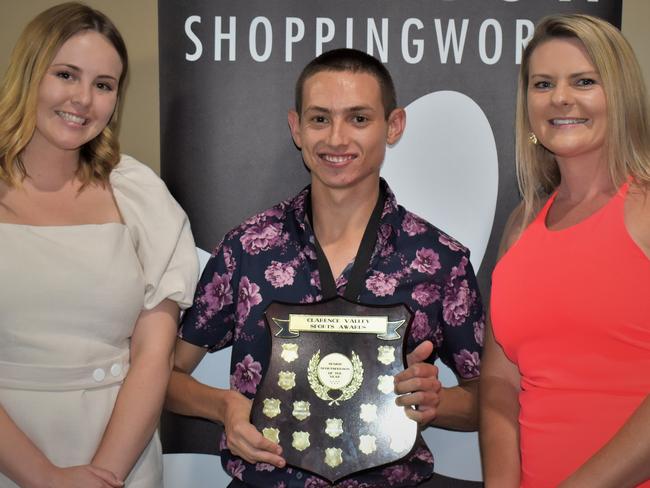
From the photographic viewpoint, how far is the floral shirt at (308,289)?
9.32 feet

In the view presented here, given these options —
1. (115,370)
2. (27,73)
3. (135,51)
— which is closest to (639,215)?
(115,370)

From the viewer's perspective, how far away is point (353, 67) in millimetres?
2949

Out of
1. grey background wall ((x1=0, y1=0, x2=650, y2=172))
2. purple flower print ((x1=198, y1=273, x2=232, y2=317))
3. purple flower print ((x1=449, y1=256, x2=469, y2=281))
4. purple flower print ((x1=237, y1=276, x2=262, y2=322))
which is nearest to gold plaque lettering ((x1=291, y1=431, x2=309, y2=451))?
purple flower print ((x1=237, y1=276, x2=262, y2=322))

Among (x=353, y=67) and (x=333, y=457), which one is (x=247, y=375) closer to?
(x=333, y=457)

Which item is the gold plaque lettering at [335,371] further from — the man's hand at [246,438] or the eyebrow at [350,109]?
the eyebrow at [350,109]

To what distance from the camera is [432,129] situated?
3.32 metres

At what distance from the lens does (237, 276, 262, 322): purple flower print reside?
2902 mm

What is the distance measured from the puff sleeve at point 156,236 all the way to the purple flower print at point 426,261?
0.75 metres

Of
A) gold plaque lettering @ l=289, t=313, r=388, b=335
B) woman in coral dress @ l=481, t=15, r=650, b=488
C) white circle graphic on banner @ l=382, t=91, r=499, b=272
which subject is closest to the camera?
woman in coral dress @ l=481, t=15, r=650, b=488

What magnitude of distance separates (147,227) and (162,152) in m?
0.55

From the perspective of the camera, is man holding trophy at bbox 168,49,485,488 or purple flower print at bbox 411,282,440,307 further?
purple flower print at bbox 411,282,440,307

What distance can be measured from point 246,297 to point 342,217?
0.43 metres

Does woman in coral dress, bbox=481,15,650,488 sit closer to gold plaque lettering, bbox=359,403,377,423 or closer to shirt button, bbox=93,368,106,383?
gold plaque lettering, bbox=359,403,377,423

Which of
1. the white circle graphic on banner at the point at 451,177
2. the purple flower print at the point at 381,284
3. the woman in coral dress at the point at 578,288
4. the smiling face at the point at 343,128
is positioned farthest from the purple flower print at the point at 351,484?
the smiling face at the point at 343,128
